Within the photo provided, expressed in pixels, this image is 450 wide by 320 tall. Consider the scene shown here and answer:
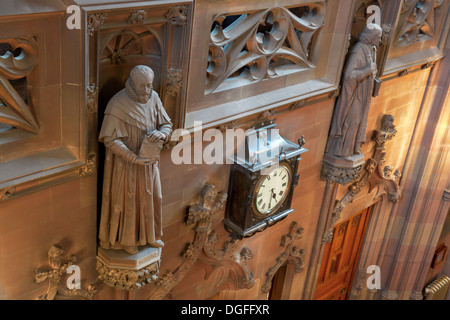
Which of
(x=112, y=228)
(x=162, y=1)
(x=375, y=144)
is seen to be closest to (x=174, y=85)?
(x=162, y=1)

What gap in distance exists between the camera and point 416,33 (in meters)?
7.82

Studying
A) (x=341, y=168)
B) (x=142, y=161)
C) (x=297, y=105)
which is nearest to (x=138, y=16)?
(x=142, y=161)

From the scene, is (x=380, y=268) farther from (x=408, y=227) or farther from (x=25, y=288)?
(x=25, y=288)

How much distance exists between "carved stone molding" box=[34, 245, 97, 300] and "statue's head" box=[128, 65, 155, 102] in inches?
54.1

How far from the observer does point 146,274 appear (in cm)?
516

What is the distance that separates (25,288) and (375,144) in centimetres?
503

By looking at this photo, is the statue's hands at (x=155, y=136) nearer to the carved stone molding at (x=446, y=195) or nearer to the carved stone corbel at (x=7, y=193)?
the carved stone corbel at (x=7, y=193)

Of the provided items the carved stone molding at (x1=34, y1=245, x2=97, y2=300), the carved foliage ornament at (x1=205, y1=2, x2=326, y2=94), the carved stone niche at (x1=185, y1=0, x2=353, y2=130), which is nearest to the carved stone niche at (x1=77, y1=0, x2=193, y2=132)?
the carved stone niche at (x1=185, y1=0, x2=353, y2=130)

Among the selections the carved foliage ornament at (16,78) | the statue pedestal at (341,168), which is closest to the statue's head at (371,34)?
the statue pedestal at (341,168)

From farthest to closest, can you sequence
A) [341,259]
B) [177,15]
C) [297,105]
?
[341,259], [297,105], [177,15]

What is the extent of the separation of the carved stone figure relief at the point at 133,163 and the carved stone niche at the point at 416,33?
3692mm

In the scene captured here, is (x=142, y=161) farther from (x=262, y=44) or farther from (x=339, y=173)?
(x=339, y=173)

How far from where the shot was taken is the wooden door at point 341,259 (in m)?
8.93

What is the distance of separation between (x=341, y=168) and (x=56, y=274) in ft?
12.3
